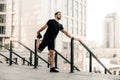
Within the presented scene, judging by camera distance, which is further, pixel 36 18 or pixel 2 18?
pixel 2 18

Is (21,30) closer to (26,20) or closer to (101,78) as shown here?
(26,20)

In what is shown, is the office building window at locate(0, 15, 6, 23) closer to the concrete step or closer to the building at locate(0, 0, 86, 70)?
the building at locate(0, 0, 86, 70)

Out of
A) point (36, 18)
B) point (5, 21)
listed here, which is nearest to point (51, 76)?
point (36, 18)

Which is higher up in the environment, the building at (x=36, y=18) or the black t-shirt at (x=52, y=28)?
the building at (x=36, y=18)

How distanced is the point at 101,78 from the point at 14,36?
56504 mm

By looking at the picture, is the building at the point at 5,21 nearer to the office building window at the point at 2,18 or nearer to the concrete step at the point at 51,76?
the office building window at the point at 2,18

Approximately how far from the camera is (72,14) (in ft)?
219

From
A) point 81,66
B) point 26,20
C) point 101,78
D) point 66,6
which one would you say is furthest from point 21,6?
point 101,78

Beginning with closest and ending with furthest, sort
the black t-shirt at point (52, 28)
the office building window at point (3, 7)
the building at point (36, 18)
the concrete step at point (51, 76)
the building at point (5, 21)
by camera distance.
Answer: the concrete step at point (51, 76) < the black t-shirt at point (52, 28) < the building at point (36, 18) < the building at point (5, 21) < the office building window at point (3, 7)

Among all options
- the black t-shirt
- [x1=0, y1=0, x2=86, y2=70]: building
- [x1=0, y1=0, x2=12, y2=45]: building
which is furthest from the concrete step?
[x1=0, y1=0, x2=12, y2=45]: building

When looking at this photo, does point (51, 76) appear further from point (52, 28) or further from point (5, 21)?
point (5, 21)

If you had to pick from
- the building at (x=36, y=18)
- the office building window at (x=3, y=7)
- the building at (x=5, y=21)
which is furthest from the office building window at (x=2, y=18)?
the building at (x=36, y=18)

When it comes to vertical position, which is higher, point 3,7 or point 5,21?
point 3,7

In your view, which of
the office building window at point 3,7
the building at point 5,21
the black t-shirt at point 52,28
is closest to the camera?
the black t-shirt at point 52,28
